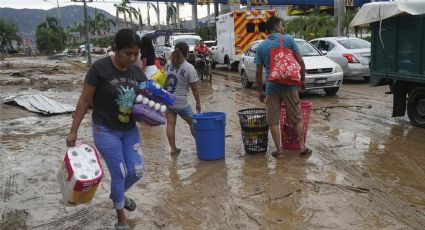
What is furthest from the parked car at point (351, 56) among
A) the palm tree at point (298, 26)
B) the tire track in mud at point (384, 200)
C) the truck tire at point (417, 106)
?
the palm tree at point (298, 26)

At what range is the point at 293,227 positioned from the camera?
13.9 ft

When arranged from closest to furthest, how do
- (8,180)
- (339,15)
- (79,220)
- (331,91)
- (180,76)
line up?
(79,220)
(8,180)
(180,76)
(331,91)
(339,15)

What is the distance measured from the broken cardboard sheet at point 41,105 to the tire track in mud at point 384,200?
749 cm

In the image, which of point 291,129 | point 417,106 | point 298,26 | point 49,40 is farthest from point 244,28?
point 49,40

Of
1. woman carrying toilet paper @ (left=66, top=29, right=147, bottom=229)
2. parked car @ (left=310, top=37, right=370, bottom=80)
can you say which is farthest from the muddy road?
parked car @ (left=310, top=37, right=370, bottom=80)

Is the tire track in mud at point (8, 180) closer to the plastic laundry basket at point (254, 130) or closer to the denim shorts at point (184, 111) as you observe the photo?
the denim shorts at point (184, 111)

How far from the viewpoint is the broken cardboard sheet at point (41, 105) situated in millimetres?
11555

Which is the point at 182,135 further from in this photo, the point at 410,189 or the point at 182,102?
the point at 410,189

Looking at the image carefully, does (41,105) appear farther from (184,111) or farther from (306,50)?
(306,50)

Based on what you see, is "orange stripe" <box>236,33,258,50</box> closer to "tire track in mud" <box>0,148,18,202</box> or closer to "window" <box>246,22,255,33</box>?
"window" <box>246,22,255,33</box>

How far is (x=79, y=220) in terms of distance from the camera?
15.2ft

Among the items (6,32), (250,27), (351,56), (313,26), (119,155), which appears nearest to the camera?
(119,155)

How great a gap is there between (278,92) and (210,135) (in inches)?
42.6

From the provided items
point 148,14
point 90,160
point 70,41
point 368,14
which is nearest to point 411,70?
point 368,14
